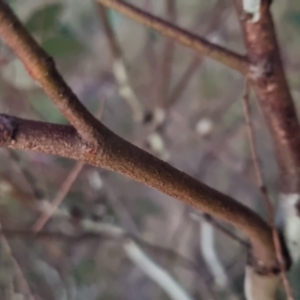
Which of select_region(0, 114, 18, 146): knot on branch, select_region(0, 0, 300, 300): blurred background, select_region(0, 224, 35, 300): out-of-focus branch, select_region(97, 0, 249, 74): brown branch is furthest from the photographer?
select_region(0, 0, 300, 300): blurred background

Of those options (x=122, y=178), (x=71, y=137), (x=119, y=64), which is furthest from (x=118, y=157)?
(x=122, y=178)

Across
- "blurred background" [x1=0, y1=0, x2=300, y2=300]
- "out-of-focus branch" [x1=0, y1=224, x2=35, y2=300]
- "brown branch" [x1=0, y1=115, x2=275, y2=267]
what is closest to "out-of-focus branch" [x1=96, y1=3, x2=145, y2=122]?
"blurred background" [x1=0, y1=0, x2=300, y2=300]

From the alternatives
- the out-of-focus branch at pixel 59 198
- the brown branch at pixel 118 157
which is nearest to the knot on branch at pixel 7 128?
the brown branch at pixel 118 157

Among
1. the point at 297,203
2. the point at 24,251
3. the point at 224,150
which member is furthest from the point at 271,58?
the point at 224,150

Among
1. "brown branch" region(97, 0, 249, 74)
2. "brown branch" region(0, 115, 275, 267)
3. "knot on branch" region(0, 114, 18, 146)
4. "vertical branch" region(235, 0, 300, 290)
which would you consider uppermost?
"brown branch" region(97, 0, 249, 74)

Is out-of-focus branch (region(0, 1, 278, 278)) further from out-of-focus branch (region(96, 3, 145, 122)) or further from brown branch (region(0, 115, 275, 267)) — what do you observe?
out-of-focus branch (region(96, 3, 145, 122))

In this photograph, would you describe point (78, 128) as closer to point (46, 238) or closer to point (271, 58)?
point (271, 58)

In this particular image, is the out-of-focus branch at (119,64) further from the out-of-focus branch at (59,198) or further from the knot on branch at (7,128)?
the knot on branch at (7,128)

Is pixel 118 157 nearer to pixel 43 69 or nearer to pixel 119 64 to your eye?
pixel 43 69
